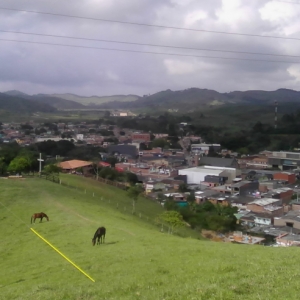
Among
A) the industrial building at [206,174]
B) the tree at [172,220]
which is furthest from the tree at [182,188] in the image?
the tree at [172,220]

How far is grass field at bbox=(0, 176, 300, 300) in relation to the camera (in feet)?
28.6

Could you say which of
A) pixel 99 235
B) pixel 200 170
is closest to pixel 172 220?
pixel 99 235

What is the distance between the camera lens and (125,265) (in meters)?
13.0

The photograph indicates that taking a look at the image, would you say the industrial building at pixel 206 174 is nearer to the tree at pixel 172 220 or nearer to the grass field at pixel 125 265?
the tree at pixel 172 220

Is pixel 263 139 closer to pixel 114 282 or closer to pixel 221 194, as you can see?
pixel 221 194

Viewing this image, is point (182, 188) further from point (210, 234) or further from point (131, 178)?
point (210, 234)

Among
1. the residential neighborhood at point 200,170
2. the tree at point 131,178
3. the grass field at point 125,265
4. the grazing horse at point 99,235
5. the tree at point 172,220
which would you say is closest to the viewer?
the grass field at point 125,265

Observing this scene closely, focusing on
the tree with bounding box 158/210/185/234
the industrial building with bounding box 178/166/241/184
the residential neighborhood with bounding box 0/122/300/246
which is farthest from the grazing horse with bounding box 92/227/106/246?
the industrial building with bounding box 178/166/241/184

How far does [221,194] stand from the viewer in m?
60.8

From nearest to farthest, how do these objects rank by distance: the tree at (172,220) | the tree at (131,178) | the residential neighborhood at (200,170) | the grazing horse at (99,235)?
the grazing horse at (99,235) → the tree at (172,220) → the residential neighborhood at (200,170) → the tree at (131,178)

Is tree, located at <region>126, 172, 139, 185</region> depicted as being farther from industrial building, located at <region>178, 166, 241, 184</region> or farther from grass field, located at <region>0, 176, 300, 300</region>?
grass field, located at <region>0, 176, 300, 300</region>

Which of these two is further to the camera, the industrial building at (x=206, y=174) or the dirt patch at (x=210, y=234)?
the industrial building at (x=206, y=174)

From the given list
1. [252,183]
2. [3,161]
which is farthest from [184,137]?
[3,161]

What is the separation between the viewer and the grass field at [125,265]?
8.70 m
